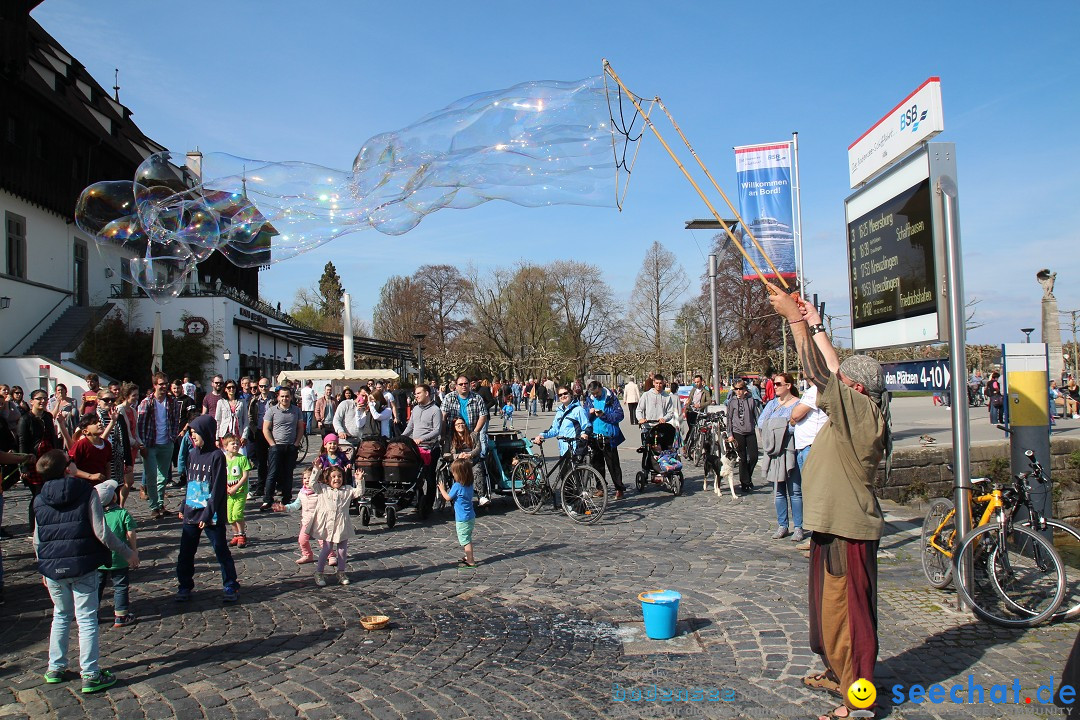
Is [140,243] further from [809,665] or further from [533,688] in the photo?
[809,665]

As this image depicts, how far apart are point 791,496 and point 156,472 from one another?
28.0ft

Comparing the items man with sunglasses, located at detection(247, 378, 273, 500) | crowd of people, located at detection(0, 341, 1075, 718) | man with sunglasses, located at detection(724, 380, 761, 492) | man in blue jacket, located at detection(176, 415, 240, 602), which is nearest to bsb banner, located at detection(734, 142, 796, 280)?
crowd of people, located at detection(0, 341, 1075, 718)

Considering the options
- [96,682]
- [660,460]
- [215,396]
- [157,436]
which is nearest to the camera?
[96,682]

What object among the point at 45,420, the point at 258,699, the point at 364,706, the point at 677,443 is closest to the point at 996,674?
the point at 364,706

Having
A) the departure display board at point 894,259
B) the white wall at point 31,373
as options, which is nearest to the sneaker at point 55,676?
the departure display board at point 894,259

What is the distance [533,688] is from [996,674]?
2737 mm

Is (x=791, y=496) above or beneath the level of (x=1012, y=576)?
above

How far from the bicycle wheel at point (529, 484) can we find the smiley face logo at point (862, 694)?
276 inches

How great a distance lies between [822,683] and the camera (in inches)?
177

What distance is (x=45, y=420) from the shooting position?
35.7ft

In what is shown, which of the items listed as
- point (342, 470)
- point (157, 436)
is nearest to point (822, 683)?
point (342, 470)

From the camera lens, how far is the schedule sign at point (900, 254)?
6.52 meters

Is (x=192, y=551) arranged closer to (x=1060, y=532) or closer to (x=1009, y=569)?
(x=1009, y=569)

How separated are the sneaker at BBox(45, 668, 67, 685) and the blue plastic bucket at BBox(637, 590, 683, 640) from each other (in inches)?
146
